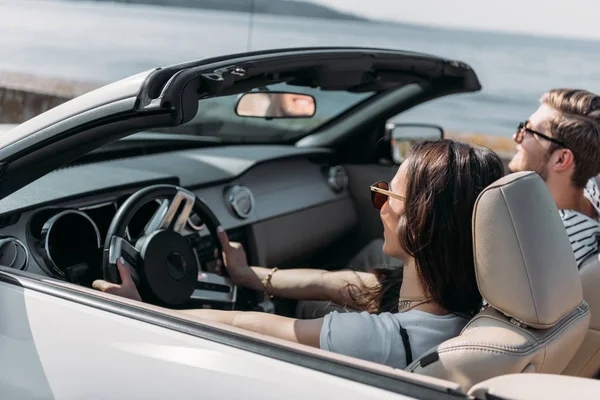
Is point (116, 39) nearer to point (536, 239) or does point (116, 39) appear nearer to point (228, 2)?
point (228, 2)

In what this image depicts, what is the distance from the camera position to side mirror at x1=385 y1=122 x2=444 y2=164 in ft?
13.7

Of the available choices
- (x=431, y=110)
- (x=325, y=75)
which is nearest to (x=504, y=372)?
(x=325, y=75)

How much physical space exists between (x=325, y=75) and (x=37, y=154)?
1.01 meters

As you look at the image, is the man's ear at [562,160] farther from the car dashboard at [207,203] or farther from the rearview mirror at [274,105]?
the car dashboard at [207,203]

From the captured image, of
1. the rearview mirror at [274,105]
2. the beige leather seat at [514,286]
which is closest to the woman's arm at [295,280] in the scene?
the rearview mirror at [274,105]

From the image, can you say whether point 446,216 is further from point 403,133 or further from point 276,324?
point 403,133

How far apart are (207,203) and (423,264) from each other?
1468 mm

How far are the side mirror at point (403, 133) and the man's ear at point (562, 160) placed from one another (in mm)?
1295

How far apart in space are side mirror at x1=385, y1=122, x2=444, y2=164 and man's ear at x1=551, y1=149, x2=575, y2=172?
4.25 feet

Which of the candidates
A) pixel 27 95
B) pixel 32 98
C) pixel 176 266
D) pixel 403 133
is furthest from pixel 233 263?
pixel 27 95

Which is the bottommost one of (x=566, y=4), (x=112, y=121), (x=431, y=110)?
(x=431, y=110)

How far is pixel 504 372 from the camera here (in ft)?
5.26

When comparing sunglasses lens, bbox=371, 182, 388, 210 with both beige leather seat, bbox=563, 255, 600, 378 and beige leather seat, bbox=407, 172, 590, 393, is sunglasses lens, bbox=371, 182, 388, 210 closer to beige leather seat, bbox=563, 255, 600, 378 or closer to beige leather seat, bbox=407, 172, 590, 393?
beige leather seat, bbox=407, 172, 590, 393

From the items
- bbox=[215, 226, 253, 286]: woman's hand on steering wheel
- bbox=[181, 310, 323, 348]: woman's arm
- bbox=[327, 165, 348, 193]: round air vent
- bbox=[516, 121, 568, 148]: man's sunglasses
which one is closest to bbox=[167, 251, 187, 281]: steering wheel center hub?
bbox=[215, 226, 253, 286]: woman's hand on steering wheel
